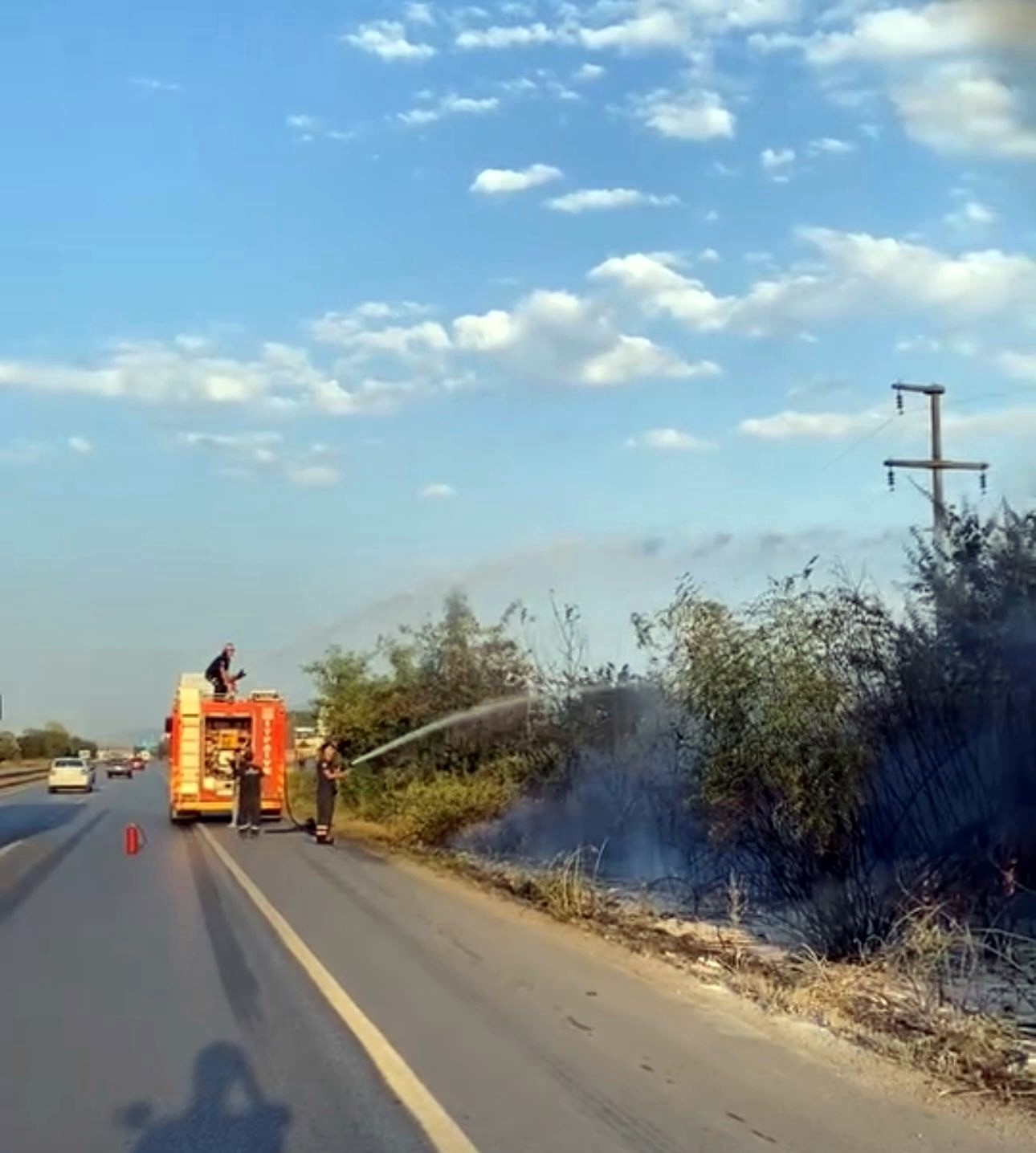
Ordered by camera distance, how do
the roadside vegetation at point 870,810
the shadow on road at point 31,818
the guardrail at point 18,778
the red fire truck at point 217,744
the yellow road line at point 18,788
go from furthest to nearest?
the guardrail at point 18,778 < the yellow road line at point 18,788 < the red fire truck at point 217,744 < the shadow on road at point 31,818 < the roadside vegetation at point 870,810

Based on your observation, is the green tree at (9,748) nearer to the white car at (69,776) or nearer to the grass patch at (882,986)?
the white car at (69,776)

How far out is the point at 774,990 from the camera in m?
11.6

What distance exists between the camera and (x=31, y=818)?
38.6 meters

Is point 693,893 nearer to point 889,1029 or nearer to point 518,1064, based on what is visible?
point 889,1029

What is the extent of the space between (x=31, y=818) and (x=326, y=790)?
12.5 meters

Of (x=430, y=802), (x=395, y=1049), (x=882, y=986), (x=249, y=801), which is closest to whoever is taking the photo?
(x=395, y=1049)

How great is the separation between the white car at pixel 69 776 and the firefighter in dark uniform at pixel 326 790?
33.7 meters

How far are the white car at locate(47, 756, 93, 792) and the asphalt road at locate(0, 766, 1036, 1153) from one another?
148 ft

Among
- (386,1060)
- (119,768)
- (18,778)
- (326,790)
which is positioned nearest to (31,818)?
(326,790)

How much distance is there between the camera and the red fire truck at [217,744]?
3438 cm

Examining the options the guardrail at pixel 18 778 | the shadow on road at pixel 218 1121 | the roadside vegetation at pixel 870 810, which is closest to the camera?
the shadow on road at pixel 218 1121

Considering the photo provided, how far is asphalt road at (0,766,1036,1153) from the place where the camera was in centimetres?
732

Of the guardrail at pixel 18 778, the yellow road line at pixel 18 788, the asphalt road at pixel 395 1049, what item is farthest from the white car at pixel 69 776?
the asphalt road at pixel 395 1049

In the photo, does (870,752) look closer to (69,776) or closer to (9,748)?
(69,776)
